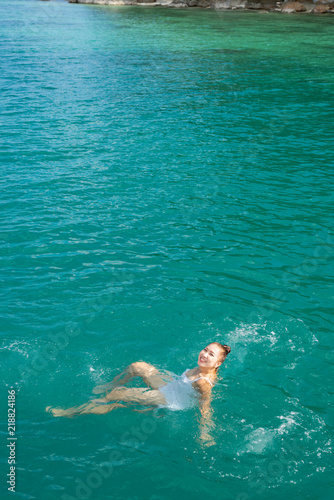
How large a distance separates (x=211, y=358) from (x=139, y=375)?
54.5 inches

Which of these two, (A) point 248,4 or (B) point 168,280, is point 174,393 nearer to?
(B) point 168,280

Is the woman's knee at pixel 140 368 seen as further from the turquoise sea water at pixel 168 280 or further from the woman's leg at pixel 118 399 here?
the turquoise sea water at pixel 168 280

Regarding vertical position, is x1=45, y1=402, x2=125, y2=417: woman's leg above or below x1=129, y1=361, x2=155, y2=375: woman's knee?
below

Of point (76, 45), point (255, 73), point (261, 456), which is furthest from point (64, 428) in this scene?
point (76, 45)

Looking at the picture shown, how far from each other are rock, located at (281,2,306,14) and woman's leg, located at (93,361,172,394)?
7861 cm

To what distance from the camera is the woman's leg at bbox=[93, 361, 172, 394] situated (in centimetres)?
900

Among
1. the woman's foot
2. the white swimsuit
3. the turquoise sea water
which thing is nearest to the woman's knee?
the white swimsuit

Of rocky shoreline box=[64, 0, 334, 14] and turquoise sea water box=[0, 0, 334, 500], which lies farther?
rocky shoreline box=[64, 0, 334, 14]

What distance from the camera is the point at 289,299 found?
11805 millimetres

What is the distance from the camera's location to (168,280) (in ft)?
40.7

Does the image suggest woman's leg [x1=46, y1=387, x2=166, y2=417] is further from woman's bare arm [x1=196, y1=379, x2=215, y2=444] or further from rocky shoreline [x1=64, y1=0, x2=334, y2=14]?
rocky shoreline [x1=64, y1=0, x2=334, y2=14]

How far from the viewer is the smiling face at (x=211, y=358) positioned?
341 inches
